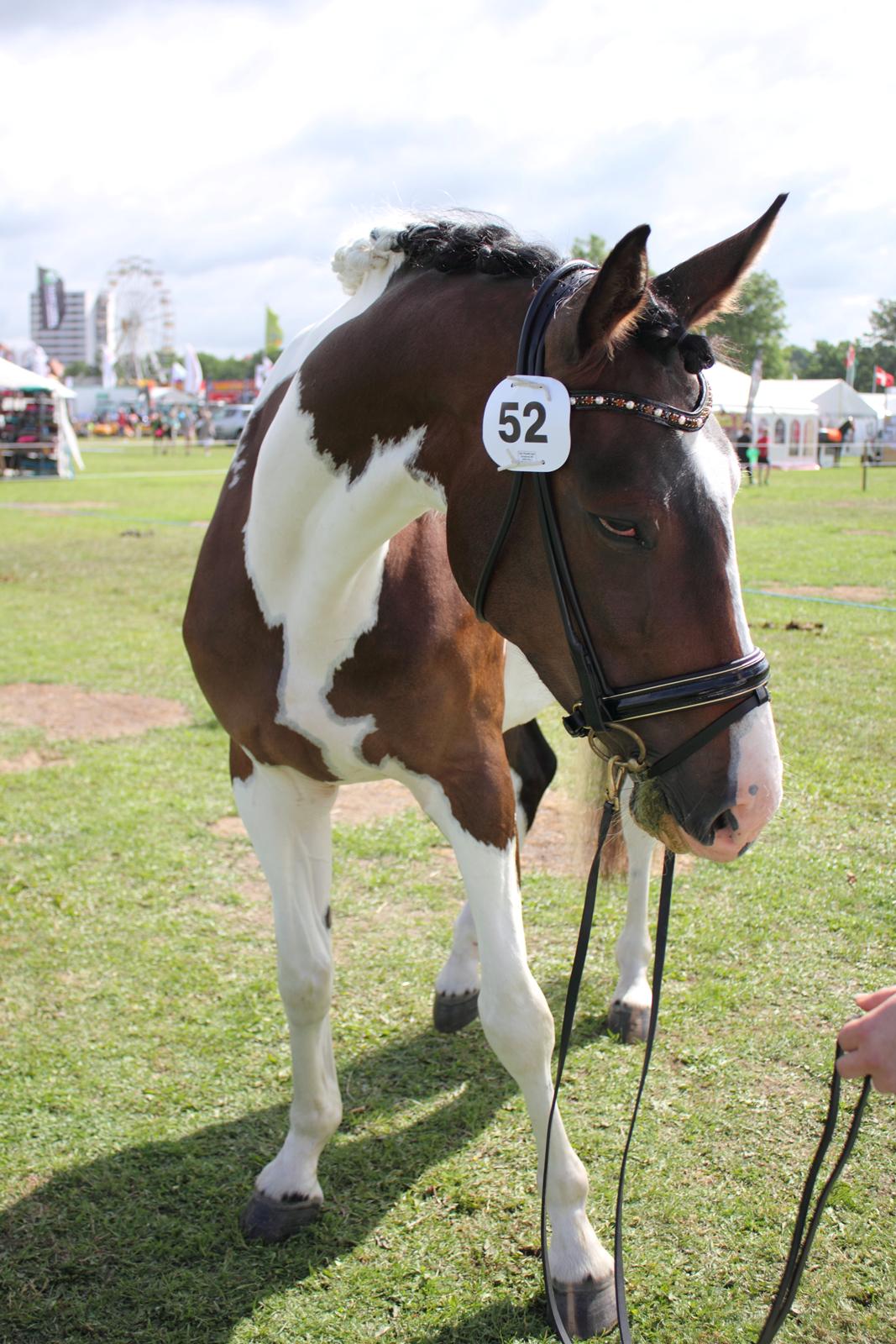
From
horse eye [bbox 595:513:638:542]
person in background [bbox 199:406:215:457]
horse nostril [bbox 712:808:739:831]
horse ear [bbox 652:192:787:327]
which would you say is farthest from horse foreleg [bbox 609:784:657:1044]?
person in background [bbox 199:406:215:457]

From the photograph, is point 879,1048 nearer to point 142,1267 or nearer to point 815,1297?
point 815,1297

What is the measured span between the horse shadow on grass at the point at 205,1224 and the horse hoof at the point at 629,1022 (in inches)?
17.0

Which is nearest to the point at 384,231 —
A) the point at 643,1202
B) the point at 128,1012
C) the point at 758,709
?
the point at 758,709

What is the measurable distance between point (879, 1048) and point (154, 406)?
249 feet

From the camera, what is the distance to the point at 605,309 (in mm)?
1616

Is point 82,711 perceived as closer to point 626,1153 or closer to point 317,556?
point 317,556

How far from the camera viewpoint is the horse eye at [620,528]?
1.68 metres

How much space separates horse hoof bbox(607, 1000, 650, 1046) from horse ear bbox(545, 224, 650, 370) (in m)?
2.39

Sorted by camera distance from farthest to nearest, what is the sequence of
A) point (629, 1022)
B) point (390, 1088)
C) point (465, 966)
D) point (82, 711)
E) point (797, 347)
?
point (797, 347) < point (82, 711) < point (465, 966) < point (629, 1022) < point (390, 1088)

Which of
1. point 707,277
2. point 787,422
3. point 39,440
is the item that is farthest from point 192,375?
point 707,277

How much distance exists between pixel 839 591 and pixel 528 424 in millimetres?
9800

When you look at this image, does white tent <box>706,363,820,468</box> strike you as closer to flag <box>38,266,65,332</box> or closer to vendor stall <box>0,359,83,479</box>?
vendor stall <box>0,359,83,479</box>

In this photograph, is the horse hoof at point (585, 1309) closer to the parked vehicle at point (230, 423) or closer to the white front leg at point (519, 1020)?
the white front leg at point (519, 1020)

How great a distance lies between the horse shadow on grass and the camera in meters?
2.37
